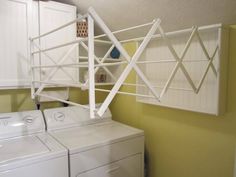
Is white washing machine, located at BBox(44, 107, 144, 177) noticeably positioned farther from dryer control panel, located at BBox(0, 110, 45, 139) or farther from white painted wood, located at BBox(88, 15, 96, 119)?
white painted wood, located at BBox(88, 15, 96, 119)

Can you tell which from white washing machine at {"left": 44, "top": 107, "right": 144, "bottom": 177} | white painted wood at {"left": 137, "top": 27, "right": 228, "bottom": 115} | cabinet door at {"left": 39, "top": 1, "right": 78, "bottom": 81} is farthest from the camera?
cabinet door at {"left": 39, "top": 1, "right": 78, "bottom": 81}

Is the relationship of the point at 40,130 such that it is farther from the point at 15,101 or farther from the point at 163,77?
the point at 163,77

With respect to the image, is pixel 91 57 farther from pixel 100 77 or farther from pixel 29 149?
pixel 100 77

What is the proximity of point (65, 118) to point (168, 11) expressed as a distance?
1400mm

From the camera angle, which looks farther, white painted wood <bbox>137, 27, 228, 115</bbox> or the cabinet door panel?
the cabinet door panel

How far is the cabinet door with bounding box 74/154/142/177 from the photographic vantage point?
1.68 metres

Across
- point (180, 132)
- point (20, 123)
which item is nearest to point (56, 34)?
point (20, 123)

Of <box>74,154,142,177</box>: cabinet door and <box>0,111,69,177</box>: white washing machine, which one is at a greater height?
<box>0,111,69,177</box>: white washing machine

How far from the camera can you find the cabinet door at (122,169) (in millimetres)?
1679

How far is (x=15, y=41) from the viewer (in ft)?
5.84

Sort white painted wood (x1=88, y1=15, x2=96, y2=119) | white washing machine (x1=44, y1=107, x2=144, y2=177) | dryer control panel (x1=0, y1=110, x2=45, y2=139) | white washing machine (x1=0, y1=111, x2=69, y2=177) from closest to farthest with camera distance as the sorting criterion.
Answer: white painted wood (x1=88, y1=15, x2=96, y2=119) < white washing machine (x1=0, y1=111, x2=69, y2=177) < white washing machine (x1=44, y1=107, x2=144, y2=177) < dryer control panel (x1=0, y1=110, x2=45, y2=139)

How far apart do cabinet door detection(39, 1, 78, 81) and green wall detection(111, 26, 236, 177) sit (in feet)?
2.35

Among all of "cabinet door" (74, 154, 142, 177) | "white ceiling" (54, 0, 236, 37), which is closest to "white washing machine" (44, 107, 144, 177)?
"cabinet door" (74, 154, 142, 177)

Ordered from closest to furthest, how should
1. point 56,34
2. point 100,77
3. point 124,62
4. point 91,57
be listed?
point 91,57 → point 124,62 → point 56,34 → point 100,77
